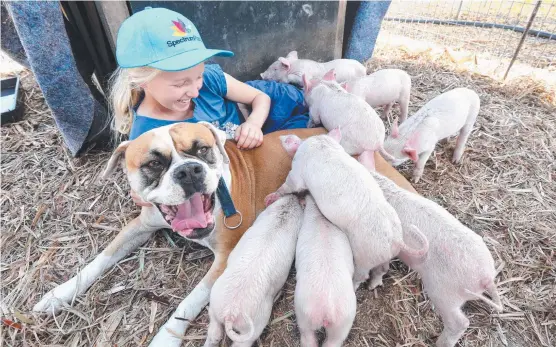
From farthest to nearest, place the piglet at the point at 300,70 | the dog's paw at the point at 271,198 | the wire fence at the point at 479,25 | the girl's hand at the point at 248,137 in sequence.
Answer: the wire fence at the point at 479,25, the piglet at the point at 300,70, the girl's hand at the point at 248,137, the dog's paw at the point at 271,198

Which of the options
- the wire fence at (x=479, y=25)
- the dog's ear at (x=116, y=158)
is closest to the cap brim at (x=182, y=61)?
the dog's ear at (x=116, y=158)

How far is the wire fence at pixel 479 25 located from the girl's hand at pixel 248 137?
3.83 m

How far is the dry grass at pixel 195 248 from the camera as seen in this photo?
1.96 m

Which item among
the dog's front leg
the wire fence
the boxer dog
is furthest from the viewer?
the wire fence

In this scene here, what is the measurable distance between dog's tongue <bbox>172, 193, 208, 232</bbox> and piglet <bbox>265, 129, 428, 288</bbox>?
0.48 m

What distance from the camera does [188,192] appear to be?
172cm

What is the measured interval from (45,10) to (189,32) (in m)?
1.11

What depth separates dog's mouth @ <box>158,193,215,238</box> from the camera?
187 cm

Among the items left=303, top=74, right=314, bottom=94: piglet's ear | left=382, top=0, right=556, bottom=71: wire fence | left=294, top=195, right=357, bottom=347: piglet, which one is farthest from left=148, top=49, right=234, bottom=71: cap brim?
left=382, top=0, right=556, bottom=71: wire fence

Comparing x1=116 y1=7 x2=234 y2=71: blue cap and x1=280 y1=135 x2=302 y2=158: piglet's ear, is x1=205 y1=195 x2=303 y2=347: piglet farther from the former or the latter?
x1=116 y1=7 x2=234 y2=71: blue cap

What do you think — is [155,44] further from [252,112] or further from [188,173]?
[252,112]

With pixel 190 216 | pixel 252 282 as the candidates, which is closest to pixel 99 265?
pixel 190 216

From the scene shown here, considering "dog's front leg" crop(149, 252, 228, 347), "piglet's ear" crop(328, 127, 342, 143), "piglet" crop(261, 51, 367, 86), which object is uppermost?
"piglet's ear" crop(328, 127, 342, 143)

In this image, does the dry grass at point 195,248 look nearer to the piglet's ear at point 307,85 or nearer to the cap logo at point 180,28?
the piglet's ear at point 307,85
